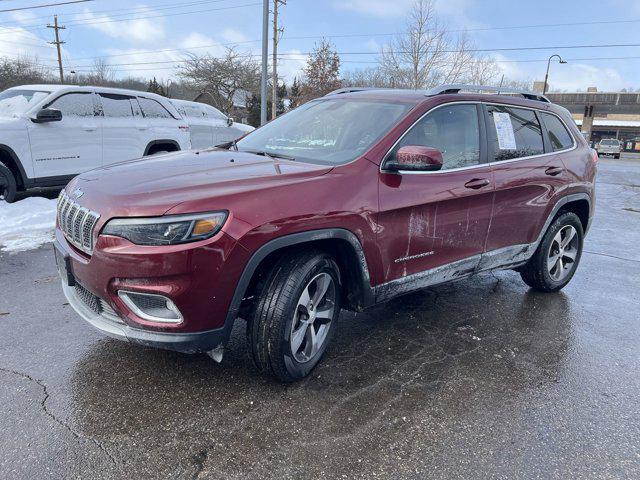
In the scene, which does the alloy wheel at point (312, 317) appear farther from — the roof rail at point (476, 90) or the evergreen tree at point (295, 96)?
the evergreen tree at point (295, 96)

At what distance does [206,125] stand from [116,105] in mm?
4456

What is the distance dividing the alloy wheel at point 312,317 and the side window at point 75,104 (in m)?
6.65

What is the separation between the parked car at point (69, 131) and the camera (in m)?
7.21

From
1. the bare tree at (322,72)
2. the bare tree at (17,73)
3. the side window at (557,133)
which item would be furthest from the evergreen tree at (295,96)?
the side window at (557,133)

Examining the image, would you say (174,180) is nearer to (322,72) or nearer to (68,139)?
(68,139)

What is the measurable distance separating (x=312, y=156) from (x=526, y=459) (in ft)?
7.15

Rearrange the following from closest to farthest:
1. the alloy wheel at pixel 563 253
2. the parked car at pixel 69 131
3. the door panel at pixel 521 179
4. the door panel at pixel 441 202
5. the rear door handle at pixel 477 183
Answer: the door panel at pixel 441 202
the rear door handle at pixel 477 183
the door panel at pixel 521 179
the alloy wheel at pixel 563 253
the parked car at pixel 69 131

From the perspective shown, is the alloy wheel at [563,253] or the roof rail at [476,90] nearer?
the roof rail at [476,90]

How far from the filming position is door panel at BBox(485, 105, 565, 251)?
3939 millimetres

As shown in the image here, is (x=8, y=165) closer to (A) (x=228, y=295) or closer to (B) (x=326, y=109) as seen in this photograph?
(B) (x=326, y=109)

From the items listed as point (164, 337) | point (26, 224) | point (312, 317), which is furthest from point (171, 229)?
point (26, 224)

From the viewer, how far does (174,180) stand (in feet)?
8.89

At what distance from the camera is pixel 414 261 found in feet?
11.1

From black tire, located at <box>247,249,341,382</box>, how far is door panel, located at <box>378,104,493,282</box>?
584 millimetres
